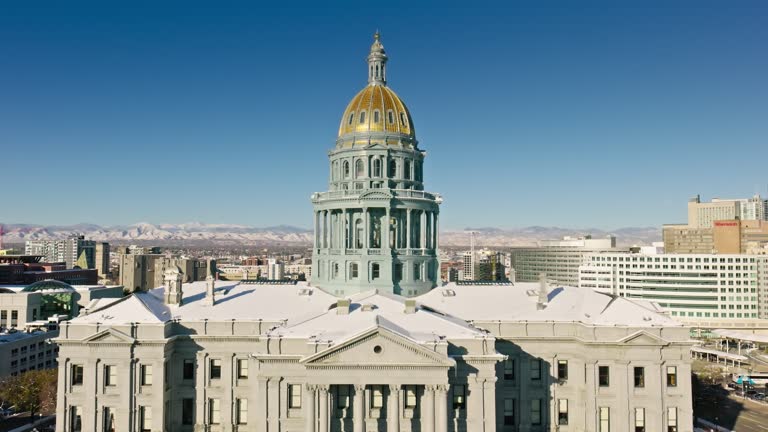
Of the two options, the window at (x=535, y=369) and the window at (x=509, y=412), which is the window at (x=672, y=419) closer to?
the window at (x=535, y=369)

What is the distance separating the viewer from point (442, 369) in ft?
154

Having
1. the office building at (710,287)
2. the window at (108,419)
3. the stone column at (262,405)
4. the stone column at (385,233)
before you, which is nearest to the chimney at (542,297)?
the stone column at (385,233)

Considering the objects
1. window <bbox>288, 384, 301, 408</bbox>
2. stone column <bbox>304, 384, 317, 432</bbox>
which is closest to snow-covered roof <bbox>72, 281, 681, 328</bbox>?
stone column <bbox>304, 384, 317, 432</bbox>

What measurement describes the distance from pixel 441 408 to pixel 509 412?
12.2 m

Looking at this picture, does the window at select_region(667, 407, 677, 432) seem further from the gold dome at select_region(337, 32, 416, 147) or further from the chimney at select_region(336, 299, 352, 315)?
the gold dome at select_region(337, 32, 416, 147)

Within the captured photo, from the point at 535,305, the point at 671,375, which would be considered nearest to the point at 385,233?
the point at 535,305

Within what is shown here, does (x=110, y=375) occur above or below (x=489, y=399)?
above

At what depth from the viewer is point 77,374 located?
54.4 m

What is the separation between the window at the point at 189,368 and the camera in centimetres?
5668

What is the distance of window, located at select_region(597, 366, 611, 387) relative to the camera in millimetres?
55094

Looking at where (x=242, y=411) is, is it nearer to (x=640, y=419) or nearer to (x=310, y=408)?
(x=310, y=408)

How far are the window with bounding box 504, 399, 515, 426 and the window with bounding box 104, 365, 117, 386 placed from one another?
111 ft

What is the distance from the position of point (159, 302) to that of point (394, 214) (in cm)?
2472

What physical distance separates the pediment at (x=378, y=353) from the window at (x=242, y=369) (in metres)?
11.6
